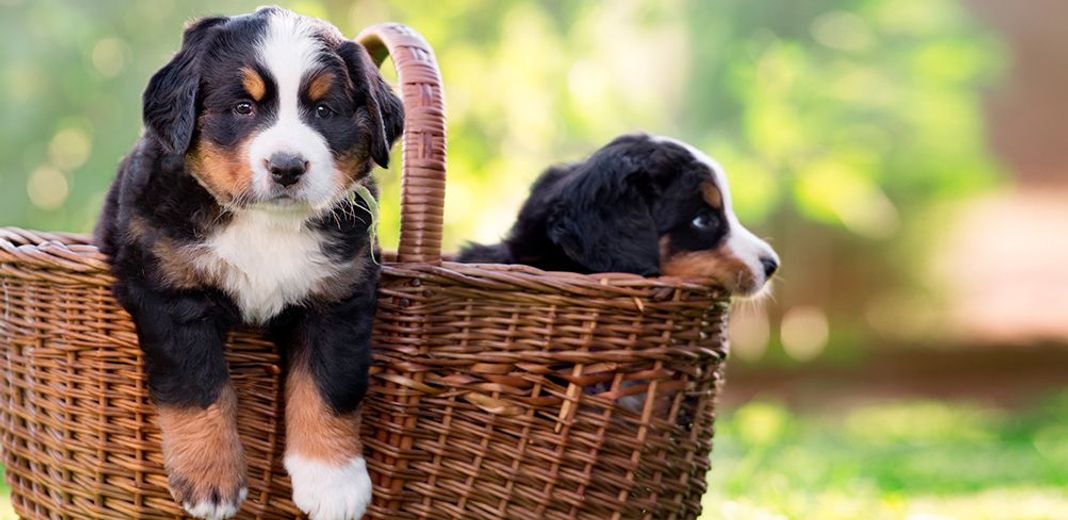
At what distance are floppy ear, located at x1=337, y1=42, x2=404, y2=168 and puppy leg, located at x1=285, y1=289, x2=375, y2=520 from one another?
34cm

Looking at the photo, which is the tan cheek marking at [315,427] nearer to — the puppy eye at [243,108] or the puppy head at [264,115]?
the puppy head at [264,115]

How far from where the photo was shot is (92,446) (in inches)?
117

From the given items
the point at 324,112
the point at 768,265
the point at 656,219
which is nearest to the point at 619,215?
the point at 656,219

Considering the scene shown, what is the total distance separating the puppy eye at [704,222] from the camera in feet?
11.7

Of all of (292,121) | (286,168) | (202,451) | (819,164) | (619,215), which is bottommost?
(202,451)

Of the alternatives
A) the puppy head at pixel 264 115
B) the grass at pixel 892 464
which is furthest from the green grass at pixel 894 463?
the puppy head at pixel 264 115

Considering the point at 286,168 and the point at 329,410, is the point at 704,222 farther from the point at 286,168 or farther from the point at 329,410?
the point at 286,168

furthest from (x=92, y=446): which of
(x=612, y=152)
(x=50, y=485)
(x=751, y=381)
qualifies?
(x=751, y=381)

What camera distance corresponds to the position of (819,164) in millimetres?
7250

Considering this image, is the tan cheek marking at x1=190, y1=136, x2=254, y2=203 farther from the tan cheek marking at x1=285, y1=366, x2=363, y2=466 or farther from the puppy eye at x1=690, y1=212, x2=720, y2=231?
the puppy eye at x1=690, y1=212, x2=720, y2=231

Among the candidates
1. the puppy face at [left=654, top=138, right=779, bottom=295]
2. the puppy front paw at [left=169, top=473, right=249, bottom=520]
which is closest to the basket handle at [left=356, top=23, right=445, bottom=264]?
the puppy front paw at [left=169, top=473, right=249, bottom=520]

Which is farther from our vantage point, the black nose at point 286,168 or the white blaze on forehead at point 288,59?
the white blaze on forehead at point 288,59

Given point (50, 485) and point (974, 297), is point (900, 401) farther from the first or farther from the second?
point (50, 485)

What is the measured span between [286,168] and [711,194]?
54.9 inches
